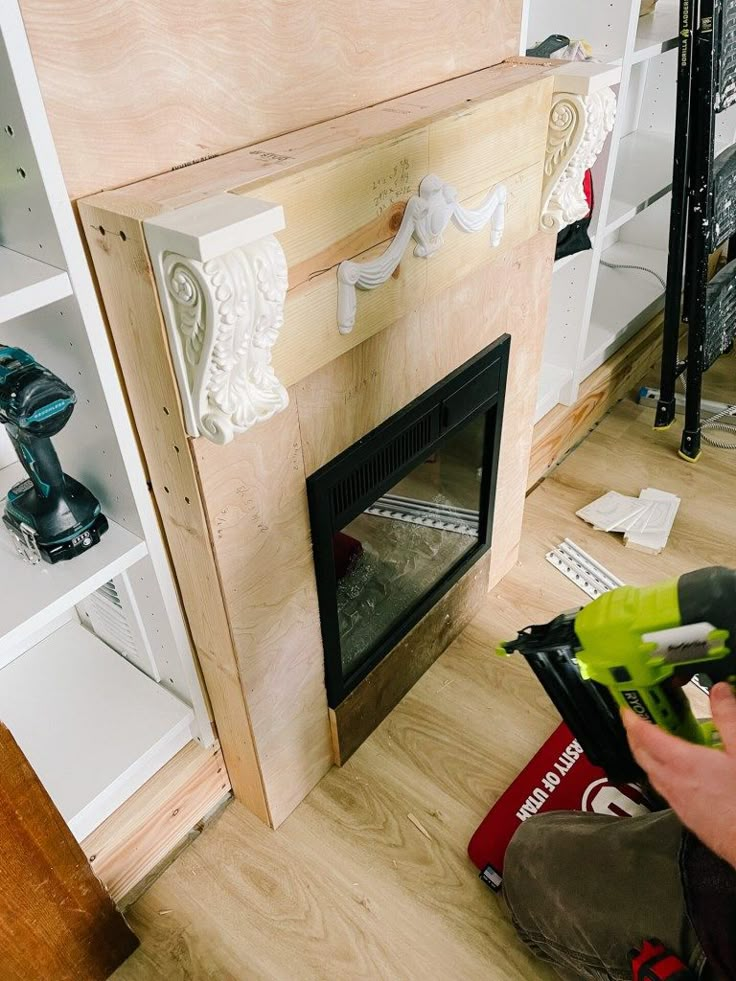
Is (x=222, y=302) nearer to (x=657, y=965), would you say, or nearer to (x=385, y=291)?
(x=385, y=291)

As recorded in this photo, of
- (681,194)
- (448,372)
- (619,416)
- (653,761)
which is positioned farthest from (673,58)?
(653,761)

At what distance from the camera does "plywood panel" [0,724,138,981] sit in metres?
0.87

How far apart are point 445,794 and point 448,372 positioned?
31.2 inches

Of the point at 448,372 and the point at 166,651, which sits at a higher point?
the point at 448,372

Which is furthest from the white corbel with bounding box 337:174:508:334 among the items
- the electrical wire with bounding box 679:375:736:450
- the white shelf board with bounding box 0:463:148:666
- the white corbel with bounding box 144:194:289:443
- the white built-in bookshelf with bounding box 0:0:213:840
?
the electrical wire with bounding box 679:375:736:450

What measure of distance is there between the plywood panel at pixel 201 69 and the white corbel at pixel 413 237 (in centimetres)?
16

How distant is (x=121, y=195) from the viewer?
750mm

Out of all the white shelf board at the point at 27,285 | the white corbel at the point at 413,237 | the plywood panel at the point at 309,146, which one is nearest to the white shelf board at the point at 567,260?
the plywood panel at the point at 309,146

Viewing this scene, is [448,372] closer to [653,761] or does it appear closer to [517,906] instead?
[653,761]

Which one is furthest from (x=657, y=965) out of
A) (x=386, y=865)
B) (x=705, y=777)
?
(x=386, y=865)

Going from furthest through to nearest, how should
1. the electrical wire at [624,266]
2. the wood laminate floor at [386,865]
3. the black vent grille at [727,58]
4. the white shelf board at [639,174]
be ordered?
1. the electrical wire at [624,266]
2. the white shelf board at [639,174]
3. the black vent grille at [727,58]
4. the wood laminate floor at [386,865]

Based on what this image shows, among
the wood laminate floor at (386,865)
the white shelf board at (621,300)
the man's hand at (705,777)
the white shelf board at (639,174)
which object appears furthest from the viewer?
the white shelf board at (621,300)

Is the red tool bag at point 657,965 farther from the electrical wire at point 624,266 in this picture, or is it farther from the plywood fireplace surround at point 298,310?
the electrical wire at point 624,266

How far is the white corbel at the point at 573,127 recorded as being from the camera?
1.13 m
